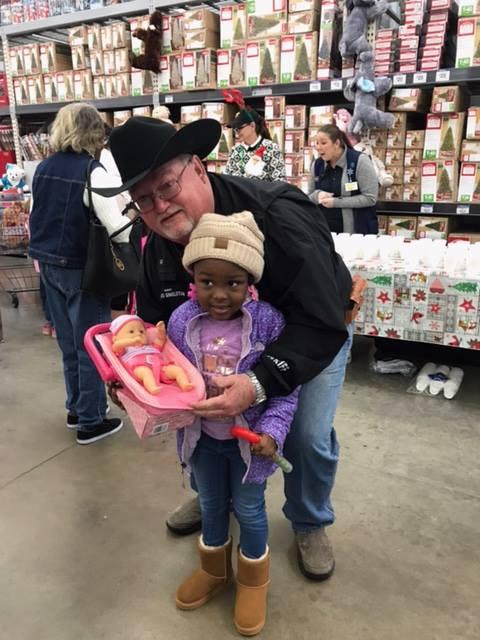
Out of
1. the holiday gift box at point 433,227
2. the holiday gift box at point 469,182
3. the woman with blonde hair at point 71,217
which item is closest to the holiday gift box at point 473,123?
the holiday gift box at point 469,182

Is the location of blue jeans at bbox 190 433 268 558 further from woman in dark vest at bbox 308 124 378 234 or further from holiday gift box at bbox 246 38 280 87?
holiday gift box at bbox 246 38 280 87

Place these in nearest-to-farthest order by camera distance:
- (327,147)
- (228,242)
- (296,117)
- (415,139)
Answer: (228,242) → (327,147) → (415,139) → (296,117)

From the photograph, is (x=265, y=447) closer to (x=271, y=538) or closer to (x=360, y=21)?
(x=271, y=538)

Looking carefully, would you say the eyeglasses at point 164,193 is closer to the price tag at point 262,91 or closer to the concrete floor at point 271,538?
the concrete floor at point 271,538

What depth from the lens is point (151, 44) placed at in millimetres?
4629

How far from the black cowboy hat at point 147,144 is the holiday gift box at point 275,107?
3313mm

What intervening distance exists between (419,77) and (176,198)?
3.20 meters

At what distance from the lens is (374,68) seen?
12.9 feet

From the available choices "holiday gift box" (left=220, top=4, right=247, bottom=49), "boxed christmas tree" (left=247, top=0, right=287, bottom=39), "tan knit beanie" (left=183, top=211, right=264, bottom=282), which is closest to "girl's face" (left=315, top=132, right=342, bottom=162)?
"boxed christmas tree" (left=247, top=0, right=287, bottom=39)

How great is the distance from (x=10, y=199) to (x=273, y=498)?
372cm

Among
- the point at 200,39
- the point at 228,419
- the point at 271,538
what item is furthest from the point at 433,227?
the point at 228,419

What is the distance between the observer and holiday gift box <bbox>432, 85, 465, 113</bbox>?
3.76 m

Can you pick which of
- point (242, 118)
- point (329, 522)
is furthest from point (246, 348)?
point (242, 118)

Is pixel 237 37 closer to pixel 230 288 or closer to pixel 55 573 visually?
pixel 230 288
